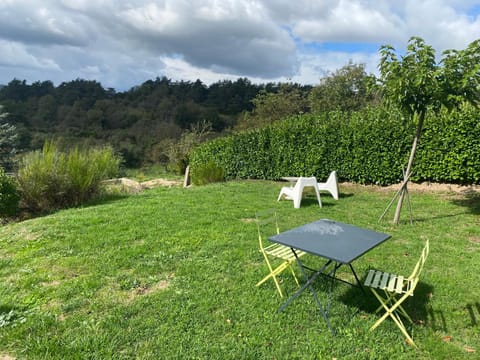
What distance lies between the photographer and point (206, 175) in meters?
12.1

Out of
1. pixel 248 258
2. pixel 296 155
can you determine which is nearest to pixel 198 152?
pixel 296 155

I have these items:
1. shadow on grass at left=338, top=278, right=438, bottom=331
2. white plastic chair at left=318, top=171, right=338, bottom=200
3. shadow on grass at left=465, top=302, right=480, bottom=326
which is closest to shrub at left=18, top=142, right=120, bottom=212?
white plastic chair at left=318, top=171, right=338, bottom=200

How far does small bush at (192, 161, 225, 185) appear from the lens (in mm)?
11984

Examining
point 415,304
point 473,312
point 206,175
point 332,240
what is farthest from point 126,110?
point 473,312

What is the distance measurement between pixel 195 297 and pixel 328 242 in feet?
4.72

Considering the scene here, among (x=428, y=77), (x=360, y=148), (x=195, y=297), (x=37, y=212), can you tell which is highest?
(x=428, y=77)

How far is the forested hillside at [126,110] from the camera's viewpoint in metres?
Result: 33.8

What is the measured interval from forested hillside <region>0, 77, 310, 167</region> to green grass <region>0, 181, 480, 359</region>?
23628mm

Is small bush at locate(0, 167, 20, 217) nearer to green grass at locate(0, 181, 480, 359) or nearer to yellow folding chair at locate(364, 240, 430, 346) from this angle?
green grass at locate(0, 181, 480, 359)

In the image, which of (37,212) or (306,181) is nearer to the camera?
(306,181)

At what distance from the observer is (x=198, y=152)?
49.8 feet

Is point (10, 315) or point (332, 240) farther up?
point (332, 240)

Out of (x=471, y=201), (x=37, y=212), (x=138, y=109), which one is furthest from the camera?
(x=138, y=109)

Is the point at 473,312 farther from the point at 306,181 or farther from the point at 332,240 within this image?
the point at 306,181
